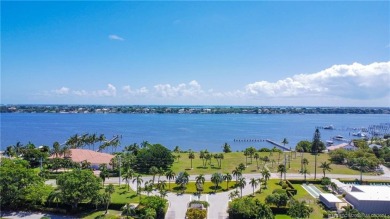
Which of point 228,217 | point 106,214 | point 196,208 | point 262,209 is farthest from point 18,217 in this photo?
point 262,209

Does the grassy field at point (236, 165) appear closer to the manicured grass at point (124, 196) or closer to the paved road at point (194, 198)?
the paved road at point (194, 198)

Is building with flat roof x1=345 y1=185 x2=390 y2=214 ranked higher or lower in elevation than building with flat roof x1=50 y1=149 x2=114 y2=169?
lower

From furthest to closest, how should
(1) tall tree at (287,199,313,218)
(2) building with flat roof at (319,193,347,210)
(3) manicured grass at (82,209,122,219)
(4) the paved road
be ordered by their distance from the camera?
(2) building with flat roof at (319,193,347,210) → (4) the paved road → (3) manicured grass at (82,209,122,219) → (1) tall tree at (287,199,313,218)

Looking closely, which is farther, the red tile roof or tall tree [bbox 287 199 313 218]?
the red tile roof

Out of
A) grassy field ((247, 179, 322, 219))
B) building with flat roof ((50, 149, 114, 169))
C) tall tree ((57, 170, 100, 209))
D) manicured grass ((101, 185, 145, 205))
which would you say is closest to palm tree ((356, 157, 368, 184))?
grassy field ((247, 179, 322, 219))

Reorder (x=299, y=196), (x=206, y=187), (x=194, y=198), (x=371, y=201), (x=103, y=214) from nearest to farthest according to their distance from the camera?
(x=103, y=214)
(x=371, y=201)
(x=194, y=198)
(x=299, y=196)
(x=206, y=187)

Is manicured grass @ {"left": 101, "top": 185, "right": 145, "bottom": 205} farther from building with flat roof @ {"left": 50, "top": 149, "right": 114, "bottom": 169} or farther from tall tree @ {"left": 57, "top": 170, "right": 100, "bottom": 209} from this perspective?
building with flat roof @ {"left": 50, "top": 149, "right": 114, "bottom": 169}

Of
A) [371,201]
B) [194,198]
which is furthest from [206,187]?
[371,201]

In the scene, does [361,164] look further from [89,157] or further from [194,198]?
[89,157]

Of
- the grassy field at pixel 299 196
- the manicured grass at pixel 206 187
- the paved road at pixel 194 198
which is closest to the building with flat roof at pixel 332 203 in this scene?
the grassy field at pixel 299 196
